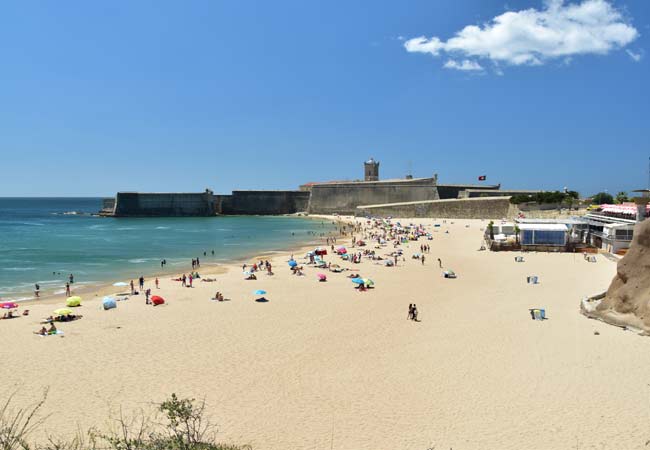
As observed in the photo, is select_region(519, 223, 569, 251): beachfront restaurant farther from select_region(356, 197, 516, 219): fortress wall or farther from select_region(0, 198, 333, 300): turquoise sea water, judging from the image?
select_region(356, 197, 516, 219): fortress wall

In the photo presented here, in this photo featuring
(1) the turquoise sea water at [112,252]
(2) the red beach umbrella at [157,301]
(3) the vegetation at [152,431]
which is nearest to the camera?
(3) the vegetation at [152,431]

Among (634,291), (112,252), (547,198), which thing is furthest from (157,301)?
(547,198)

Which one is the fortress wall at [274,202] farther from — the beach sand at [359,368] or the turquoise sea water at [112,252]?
the beach sand at [359,368]

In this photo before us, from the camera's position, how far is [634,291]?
1208cm

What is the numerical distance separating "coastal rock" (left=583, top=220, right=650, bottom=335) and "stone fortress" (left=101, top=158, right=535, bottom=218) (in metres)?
39.9

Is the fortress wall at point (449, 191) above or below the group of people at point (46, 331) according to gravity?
above

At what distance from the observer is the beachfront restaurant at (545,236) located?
91.9ft

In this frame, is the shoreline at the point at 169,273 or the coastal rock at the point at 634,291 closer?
the coastal rock at the point at 634,291

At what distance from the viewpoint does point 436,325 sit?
44.2ft

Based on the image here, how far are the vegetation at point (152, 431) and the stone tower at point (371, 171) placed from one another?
74713 millimetres

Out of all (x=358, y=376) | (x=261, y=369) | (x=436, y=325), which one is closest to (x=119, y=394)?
(x=261, y=369)

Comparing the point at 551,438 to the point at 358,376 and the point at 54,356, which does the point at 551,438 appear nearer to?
the point at 358,376

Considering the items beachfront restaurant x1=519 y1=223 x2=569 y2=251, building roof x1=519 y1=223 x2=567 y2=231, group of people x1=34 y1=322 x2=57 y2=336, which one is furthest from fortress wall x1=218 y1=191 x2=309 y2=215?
group of people x1=34 y1=322 x2=57 y2=336

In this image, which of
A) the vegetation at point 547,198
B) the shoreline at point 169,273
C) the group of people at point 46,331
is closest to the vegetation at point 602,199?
the vegetation at point 547,198
